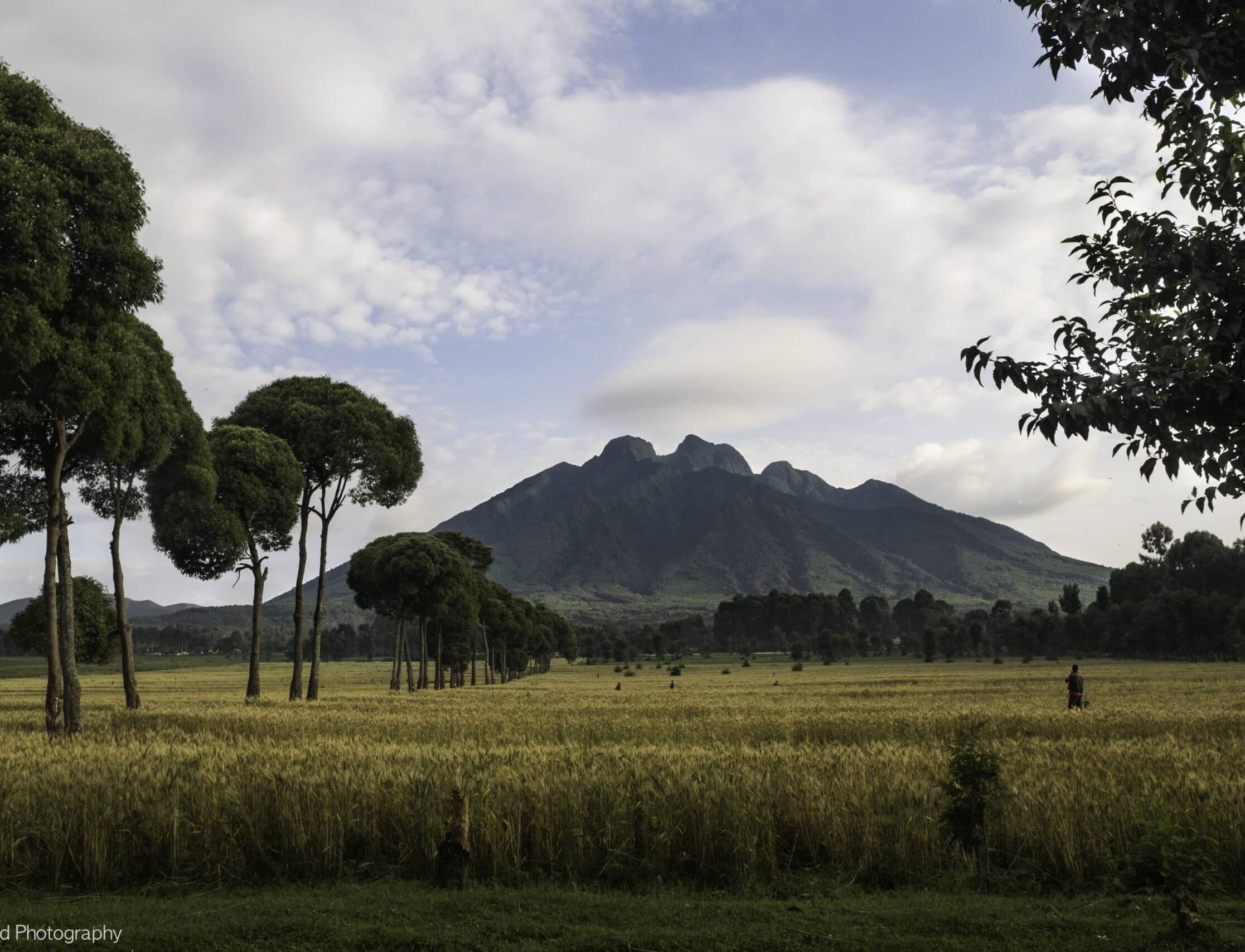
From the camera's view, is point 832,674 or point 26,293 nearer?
point 26,293

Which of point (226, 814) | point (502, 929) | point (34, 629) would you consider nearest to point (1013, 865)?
point (502, 929)

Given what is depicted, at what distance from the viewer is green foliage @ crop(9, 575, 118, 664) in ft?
169

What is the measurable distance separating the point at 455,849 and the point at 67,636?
19513mm

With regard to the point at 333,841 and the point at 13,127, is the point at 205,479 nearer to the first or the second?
the point at 13,127

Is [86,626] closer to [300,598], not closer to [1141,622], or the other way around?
[300,598]

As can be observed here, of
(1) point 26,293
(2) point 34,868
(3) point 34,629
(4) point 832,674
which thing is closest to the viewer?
(2) point 34,868

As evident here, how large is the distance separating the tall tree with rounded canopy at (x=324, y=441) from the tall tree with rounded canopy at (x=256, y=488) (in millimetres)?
1787

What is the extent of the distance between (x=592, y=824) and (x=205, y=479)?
2622 cm

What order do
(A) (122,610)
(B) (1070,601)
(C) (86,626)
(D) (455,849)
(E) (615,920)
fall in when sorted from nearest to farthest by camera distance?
(E) (615,920) < (D) (455,849) < (A) (122,610) < (C) (86,626) < (B) (1070,601)

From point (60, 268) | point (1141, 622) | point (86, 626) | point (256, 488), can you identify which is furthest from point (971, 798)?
point (1141, 622)

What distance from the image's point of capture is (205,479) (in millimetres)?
32469

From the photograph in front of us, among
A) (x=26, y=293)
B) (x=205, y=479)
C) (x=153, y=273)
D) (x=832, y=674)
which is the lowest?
(x=832, y=674)

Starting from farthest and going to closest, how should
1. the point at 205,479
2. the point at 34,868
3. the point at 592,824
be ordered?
the point at 205,479 < the point at 592,824 < the point at 34,868

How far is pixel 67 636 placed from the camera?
79.9 ft
